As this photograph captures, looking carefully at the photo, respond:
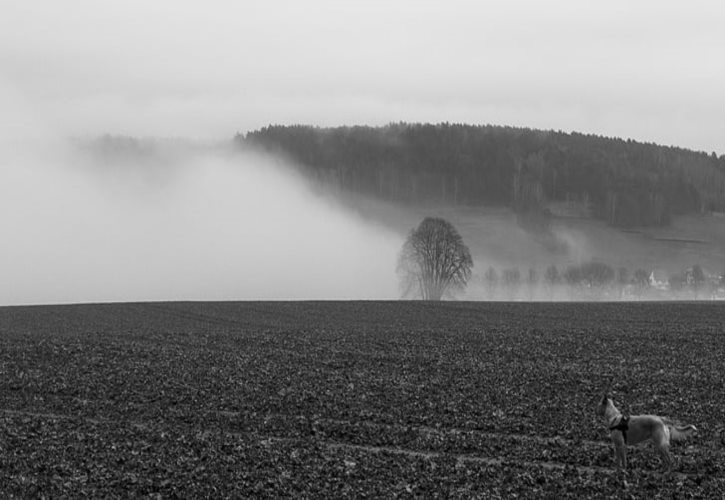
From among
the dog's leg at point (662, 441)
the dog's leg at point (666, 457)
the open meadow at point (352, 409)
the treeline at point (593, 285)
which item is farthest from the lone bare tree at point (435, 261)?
the dog's leg at point (662, 441)

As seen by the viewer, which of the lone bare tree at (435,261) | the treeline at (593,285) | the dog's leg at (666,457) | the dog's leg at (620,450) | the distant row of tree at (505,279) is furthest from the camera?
the treeline at (593,285)

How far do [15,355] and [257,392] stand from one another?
18.9 m

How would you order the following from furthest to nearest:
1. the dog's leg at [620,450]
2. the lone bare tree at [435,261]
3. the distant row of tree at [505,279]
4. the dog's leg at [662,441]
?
1. the distant row of tree at [505,279]
2. the lone bare tree at [435,261]
3. the dog's leg at [620,450]
4. the dog's leg at [662,441]

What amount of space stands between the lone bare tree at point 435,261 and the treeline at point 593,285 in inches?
1434

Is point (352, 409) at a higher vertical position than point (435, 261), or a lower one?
lower

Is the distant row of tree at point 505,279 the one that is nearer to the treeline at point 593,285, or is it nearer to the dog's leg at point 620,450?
the treeline at point 593,285

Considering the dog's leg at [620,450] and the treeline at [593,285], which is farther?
the treeline at [593,285]

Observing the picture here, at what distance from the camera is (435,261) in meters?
120

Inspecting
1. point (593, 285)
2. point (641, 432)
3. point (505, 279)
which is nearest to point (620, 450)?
point (641, 432)

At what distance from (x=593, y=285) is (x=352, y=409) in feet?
487

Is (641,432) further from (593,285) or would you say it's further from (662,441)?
(593,285)

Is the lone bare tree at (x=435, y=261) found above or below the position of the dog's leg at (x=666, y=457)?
above

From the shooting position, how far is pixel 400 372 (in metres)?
38.4

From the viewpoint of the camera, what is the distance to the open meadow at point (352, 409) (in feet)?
67.5
